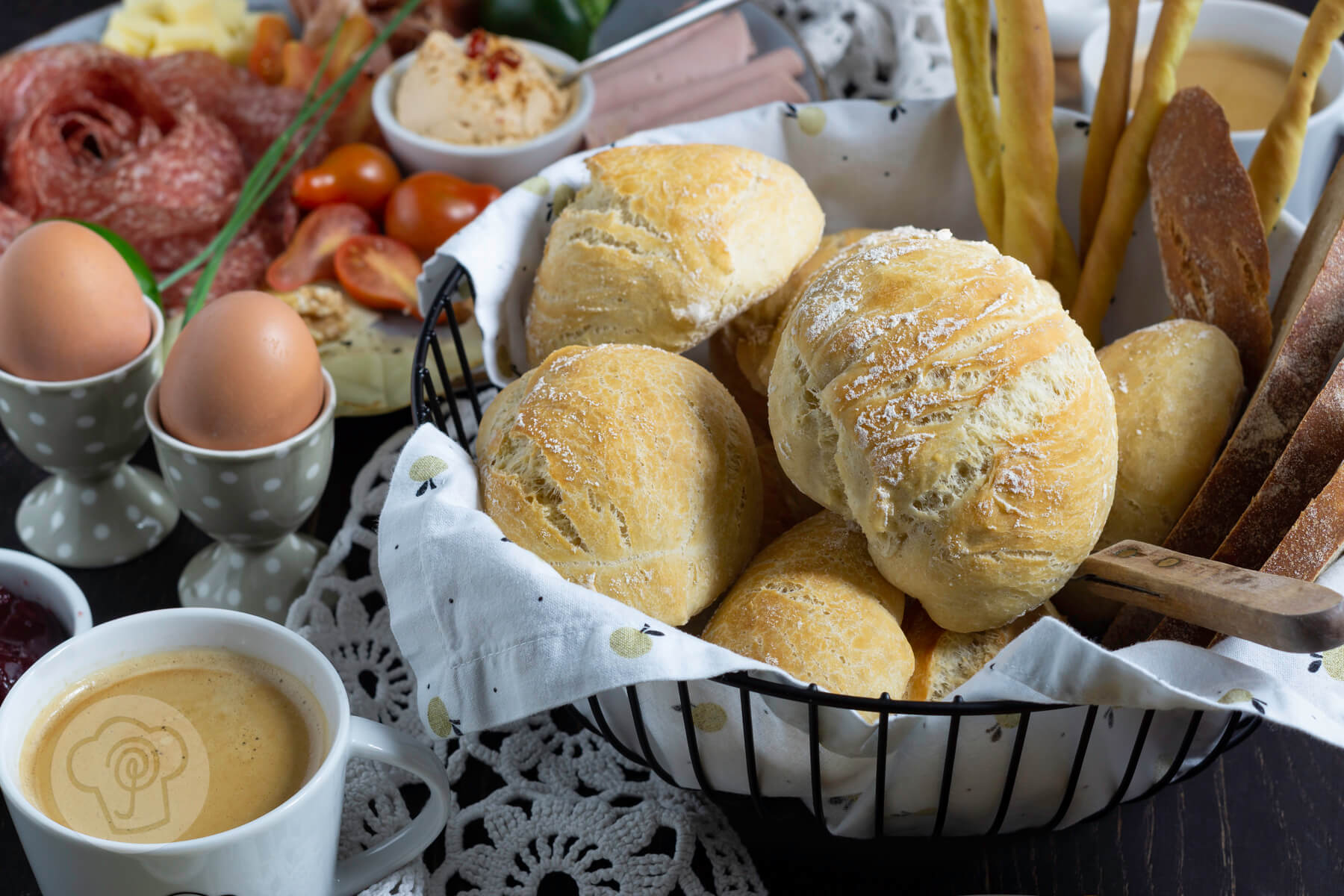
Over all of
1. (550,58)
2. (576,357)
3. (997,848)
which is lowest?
(997,848)

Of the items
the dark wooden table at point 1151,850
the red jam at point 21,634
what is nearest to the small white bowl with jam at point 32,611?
the red jam at point 21,634

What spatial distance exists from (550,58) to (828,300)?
2.80 ft

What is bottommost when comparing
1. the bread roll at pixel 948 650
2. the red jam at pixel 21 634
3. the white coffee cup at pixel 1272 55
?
the red jam at pixel 21 634

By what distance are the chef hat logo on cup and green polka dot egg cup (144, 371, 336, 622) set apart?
Result: 0.22 metres

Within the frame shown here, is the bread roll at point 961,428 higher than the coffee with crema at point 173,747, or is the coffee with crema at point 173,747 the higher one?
the bread roll at point 961,428

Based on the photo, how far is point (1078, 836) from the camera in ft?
2.41

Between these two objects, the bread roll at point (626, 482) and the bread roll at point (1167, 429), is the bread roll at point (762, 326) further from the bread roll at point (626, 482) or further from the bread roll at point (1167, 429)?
the bread roll at point (1167, 429)

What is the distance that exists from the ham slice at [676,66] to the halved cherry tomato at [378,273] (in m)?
0.33

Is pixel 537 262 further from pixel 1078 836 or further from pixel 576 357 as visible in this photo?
pixel 1078 836

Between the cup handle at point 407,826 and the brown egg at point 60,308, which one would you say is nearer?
the cup handle at point 407,826

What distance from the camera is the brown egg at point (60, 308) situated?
0.84 metres

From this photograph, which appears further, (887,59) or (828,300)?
(887,59)

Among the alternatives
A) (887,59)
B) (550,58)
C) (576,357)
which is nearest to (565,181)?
(576,357)

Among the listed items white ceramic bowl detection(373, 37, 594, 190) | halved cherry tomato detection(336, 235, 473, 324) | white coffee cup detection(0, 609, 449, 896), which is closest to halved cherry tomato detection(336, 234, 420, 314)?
halved cherry tomato detection(336, 235, 473, 324)
